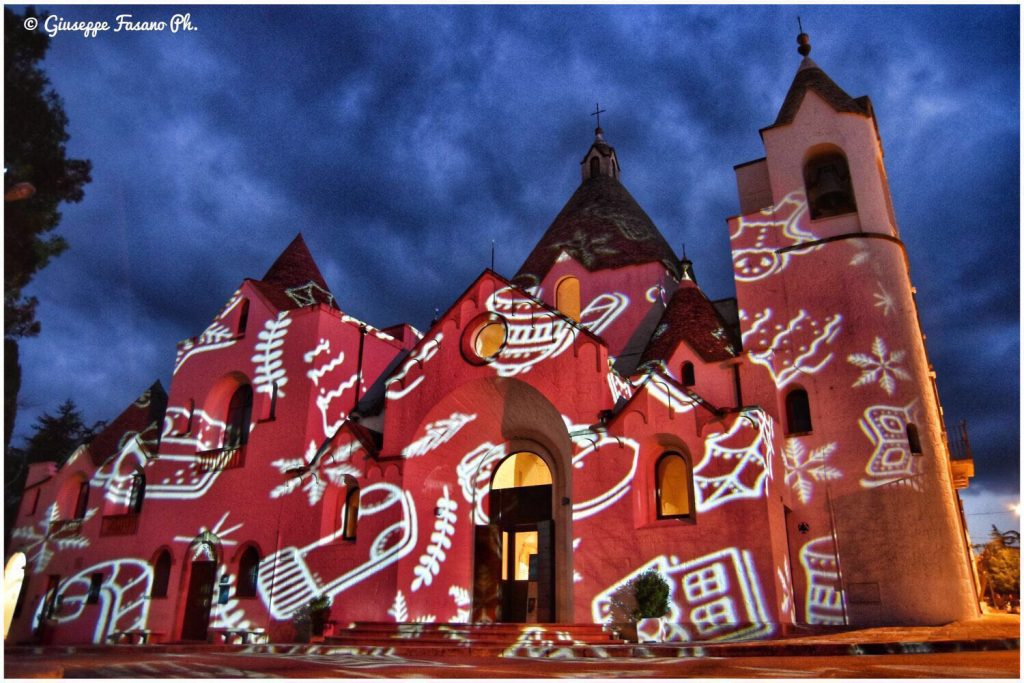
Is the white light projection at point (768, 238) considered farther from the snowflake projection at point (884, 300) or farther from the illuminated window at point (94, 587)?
the illuminated window at point (94, 587)

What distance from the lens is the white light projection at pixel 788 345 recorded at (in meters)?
17.2

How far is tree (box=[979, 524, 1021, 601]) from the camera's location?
108 ft

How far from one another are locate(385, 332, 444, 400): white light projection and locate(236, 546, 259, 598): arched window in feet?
18.6

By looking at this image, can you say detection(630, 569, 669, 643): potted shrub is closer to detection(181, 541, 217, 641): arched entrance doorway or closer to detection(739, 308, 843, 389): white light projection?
detection(739, 308, 843, 389): white light projection

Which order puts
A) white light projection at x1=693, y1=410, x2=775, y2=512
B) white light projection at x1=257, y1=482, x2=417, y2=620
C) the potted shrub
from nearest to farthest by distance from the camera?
the potted shrub, white light projection at x1=693, y1=410, x2=775, y2=512, white light projection at x1=257, y1=482, x2=417, y2=620

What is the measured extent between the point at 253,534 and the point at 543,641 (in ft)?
32.2

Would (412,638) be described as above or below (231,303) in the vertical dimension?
below

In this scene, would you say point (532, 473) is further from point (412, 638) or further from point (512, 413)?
point (412, 638)

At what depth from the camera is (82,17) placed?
10586 mm

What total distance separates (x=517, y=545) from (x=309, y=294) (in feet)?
38.1

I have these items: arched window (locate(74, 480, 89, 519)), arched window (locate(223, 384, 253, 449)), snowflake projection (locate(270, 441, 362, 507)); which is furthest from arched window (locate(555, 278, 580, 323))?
arched window (locate(74, 480, 89, 519))

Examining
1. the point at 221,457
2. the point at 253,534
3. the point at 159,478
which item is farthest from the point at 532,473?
the point at 159,478

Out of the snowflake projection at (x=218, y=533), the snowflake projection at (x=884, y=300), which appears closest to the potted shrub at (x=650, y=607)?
the snowflake projection at (x=884, y=300)

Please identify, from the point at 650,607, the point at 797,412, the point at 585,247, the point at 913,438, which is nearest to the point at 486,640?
the point at 650,607
